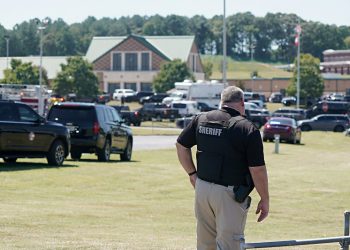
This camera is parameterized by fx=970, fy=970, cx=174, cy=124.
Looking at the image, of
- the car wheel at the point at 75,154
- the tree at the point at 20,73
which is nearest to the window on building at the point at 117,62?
the tree at the point at 20,73

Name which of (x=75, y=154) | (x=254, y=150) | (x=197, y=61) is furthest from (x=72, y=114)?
(x=197, y=61)

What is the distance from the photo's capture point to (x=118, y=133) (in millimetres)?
30469

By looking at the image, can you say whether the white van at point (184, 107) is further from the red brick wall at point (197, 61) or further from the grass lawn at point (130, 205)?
the red brick wall at point (197, 61)

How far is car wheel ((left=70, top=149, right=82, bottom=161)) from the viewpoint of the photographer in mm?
29266

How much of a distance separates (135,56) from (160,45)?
12.1 ft

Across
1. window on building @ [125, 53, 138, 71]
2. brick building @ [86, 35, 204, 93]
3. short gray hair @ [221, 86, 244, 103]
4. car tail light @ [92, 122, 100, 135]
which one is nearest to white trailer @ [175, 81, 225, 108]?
brick building @ [86, 35, 204, 93]

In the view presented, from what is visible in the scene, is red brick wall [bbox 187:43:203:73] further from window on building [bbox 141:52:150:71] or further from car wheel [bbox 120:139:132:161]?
car wheel [bbox 120:139:132:161]

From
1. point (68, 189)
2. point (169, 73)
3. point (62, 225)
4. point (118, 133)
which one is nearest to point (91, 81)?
point (169, 73)

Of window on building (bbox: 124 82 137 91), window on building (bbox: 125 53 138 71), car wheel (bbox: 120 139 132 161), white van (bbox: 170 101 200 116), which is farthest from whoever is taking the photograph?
window on building (bbox: 124 82 137 91)

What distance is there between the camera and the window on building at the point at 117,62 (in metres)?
130

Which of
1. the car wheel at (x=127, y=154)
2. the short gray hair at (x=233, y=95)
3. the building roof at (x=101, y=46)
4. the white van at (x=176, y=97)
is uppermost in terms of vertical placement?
the building roof at (x=101, y=46)

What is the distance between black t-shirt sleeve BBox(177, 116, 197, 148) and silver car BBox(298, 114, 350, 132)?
63.4 m

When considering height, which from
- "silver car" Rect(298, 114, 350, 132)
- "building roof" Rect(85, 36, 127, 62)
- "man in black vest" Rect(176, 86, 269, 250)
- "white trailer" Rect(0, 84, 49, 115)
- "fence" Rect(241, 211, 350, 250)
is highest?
"building roof" Rect(85, 36, 127, 62)

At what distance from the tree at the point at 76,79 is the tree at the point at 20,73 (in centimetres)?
320
